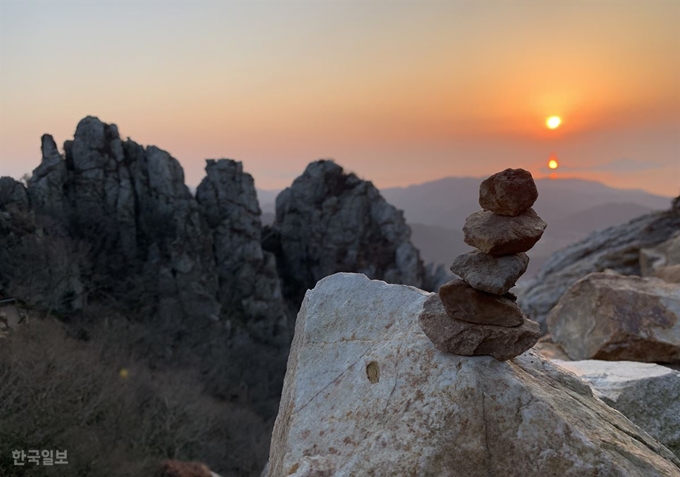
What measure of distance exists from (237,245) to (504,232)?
51104mm

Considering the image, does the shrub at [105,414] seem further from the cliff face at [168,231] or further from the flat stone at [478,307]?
the flat stone at [478,307]

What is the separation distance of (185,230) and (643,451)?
49.1 m

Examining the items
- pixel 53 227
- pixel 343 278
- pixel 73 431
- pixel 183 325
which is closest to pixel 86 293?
pixel 53 227

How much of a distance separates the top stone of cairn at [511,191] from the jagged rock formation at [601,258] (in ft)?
49.6

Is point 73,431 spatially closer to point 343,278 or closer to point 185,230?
point 343,278

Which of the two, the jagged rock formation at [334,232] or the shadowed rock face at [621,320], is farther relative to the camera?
the jagged rock formation at [334,232]

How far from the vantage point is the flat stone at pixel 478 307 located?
189 inches

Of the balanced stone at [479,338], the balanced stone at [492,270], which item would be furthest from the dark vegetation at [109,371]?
the balanced stone at [492,270]

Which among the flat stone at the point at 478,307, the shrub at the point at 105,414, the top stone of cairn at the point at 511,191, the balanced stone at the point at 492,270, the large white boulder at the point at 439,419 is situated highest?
the top stone of cairn at the point at 511,191

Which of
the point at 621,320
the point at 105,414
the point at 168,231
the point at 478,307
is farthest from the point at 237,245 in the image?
the point at 478,307

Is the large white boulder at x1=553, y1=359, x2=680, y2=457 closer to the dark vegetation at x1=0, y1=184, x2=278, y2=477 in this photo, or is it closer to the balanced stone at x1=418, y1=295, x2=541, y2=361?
the balanced stone at x1=418, y1=295, x2=541, y2=361

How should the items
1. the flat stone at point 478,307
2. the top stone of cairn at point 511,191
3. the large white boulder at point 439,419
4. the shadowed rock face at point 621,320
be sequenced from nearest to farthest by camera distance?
the large white boulder at point 439,419 < the top stone of cairn at point 511,191 < the flat stone at point 478,307 < the shadowed rock face at point 621,320

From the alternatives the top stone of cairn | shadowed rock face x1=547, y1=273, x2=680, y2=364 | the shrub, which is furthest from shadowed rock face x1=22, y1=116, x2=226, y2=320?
the top stone of cairn

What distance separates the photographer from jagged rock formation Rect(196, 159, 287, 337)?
53.4 m
